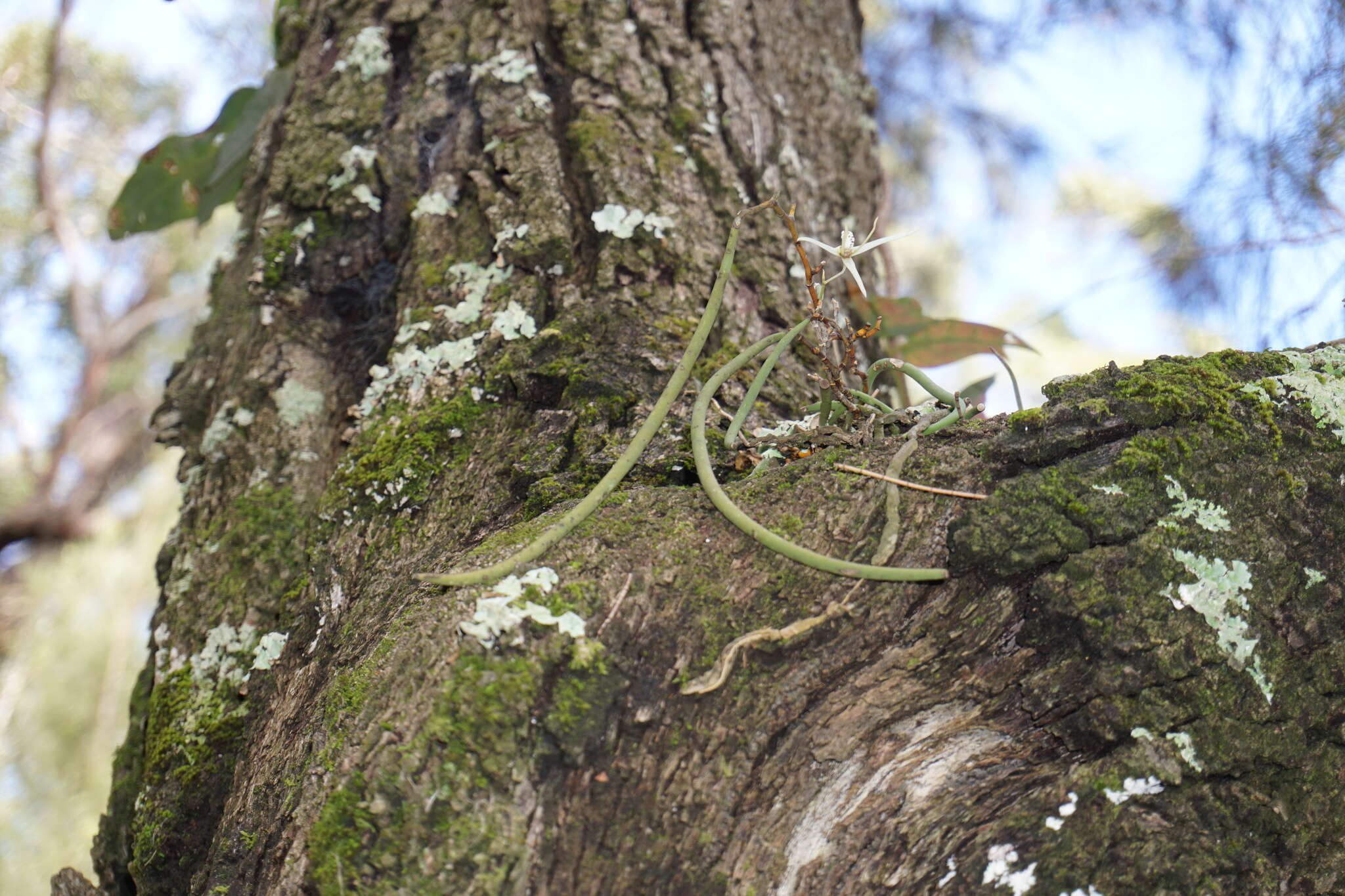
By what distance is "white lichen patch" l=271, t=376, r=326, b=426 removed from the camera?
3.43ft

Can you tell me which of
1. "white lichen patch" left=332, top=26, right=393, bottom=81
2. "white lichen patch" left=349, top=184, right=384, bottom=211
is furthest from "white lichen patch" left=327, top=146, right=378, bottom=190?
"white lichen patch" left=332, top=26, right=393, bottom=81

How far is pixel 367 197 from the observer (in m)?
1.10

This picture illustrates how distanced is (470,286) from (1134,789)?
31.6 inches

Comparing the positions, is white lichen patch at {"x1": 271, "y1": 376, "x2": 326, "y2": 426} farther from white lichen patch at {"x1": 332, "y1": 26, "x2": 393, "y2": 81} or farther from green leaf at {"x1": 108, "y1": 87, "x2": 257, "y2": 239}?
green leaf at {"x1": 108, "y1": 87, "x2": 257, "y2": 239}

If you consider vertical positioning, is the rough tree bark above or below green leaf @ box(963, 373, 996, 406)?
below

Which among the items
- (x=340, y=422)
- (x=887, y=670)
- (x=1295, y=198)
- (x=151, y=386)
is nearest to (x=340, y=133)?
(x=340, y=422)

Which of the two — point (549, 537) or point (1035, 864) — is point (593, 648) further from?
point (1035, 864)

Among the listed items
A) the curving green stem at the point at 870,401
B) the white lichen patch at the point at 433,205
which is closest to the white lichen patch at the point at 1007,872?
the curving green stem at the point at 870,401

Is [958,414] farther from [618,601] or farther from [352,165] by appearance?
[352,165]

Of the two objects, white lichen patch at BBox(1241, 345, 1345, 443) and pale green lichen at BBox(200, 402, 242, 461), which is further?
pale green lichen at BBox(200, 402, 242, 461)

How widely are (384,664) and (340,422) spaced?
0.48 metres

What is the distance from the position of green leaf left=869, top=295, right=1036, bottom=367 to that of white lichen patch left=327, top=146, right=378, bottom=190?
2.38 feet

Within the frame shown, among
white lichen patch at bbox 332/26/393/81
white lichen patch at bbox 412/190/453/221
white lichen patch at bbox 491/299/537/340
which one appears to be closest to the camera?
white lichen patch at bbox 491/299/537/340

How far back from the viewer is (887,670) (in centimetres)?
66
